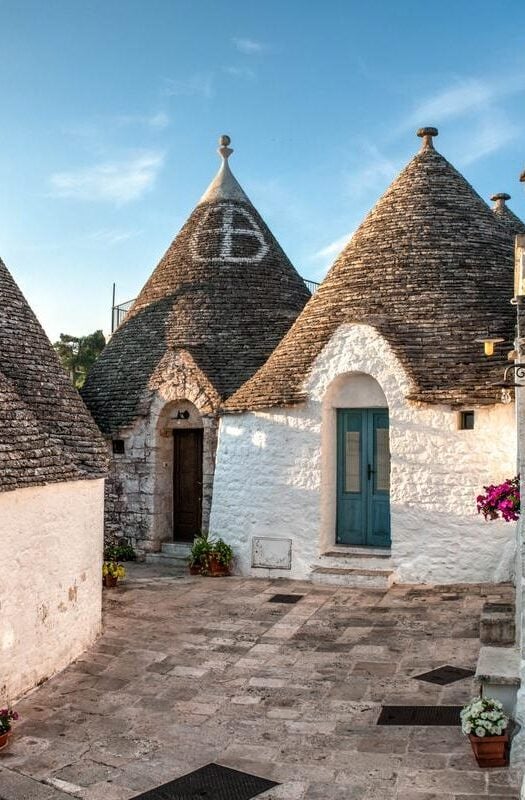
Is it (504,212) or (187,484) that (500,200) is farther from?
(187,484)

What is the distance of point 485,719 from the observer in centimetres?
523

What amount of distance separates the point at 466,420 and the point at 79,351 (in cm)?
2408

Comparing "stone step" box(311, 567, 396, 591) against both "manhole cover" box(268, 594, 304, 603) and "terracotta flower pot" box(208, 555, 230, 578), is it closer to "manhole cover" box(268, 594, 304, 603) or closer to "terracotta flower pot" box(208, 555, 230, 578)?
"manhole cover" box(268, 594, 304, 603)

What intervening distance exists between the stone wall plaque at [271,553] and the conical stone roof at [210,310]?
298 centimetres

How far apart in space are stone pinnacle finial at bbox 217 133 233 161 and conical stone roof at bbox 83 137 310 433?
0.68 m

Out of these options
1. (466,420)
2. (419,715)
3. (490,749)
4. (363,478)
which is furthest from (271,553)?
(490,749)

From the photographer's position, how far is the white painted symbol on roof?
16.7m

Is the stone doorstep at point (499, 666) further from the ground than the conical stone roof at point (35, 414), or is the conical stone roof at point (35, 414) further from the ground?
the conical stone roof at point (35, 414)

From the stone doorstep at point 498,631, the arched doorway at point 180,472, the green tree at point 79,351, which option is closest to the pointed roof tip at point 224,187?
the arched doorway at point 180,472

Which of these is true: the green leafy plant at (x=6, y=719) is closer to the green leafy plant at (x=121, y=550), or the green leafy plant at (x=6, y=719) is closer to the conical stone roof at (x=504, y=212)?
the green leafy plant at (x=121, y=550)

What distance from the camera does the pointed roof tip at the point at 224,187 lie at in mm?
17734

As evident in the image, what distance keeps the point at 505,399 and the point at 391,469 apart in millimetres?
2028

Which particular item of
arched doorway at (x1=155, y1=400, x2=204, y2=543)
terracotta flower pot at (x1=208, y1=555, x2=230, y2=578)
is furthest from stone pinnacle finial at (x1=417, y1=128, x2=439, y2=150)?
terracotta flower pot at (x1=208, y1=555, x2=230, y2=578)

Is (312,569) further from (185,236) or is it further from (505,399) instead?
(185,236)
